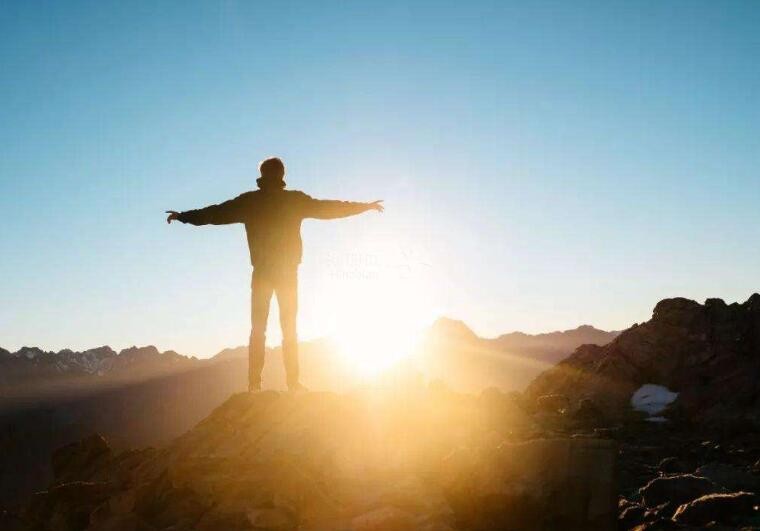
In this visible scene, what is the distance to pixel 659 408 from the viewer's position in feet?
74.8

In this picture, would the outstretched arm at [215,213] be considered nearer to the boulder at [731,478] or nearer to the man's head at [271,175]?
the man's head at [271,175]

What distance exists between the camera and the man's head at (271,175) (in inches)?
433

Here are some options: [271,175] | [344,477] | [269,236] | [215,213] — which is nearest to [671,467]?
[344,477]

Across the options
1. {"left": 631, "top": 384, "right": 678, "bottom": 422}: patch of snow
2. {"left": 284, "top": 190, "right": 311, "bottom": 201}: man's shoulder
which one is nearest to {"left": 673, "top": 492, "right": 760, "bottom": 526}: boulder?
{"left": 284, "top": 190, "right": 311, "bottom": 201}: man's shoulder

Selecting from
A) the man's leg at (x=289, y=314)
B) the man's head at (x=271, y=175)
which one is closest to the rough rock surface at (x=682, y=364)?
the man's leg at (x=289, y=314)

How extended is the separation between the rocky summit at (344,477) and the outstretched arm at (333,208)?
358 centimetres

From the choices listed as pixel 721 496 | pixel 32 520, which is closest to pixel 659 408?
pixel 721 496

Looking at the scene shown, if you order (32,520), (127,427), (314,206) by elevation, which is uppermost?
(314,206)

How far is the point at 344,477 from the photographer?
7.75 metres

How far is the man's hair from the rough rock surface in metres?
16.6

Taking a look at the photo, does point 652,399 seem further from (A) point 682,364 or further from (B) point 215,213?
(B) point 215,213

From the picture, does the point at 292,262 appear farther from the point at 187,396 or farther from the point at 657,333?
the point at 187,396

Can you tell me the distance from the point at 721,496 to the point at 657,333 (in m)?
22.9

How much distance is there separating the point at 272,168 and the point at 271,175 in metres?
0.15
